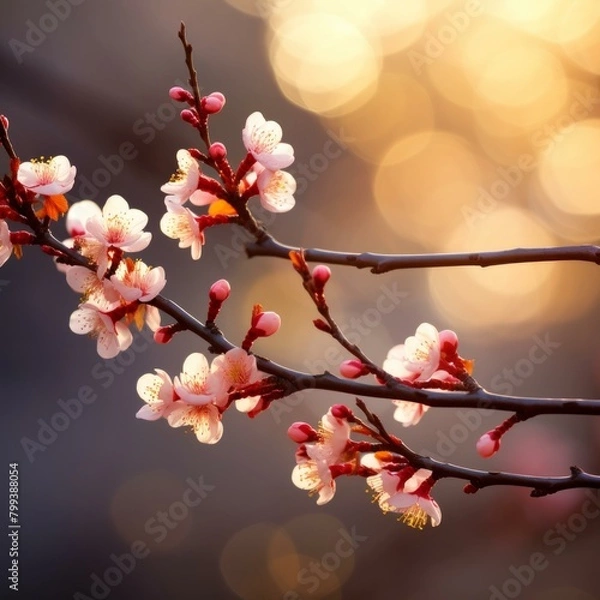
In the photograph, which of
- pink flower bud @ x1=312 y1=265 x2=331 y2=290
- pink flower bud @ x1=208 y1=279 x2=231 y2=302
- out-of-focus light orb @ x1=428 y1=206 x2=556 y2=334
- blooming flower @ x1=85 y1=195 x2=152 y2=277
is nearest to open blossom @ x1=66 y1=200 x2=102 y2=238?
blooming flower @ x1=85 y1=195 x2=152 y2=277

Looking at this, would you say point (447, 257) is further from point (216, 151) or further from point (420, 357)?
point (216, 151)

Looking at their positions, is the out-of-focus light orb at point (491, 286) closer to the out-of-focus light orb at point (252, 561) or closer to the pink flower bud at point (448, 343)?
the out-of-focus light orb at point (252, 561)

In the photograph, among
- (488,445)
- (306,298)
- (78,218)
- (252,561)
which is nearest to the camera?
(488,445)

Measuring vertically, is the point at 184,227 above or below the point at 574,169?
below

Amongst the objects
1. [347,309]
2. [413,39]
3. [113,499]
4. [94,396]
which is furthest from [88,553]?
[413,39]

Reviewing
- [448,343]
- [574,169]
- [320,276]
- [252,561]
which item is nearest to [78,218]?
[320,276]

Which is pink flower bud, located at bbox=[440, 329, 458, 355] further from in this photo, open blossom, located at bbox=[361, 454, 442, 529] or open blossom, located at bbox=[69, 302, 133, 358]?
open blossom, located at bbox=[69, 302, 133, 358]

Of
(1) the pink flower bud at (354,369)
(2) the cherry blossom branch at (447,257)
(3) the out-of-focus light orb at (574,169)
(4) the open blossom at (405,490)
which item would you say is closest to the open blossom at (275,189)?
(2) the cherry blossom branch at (447,257)
